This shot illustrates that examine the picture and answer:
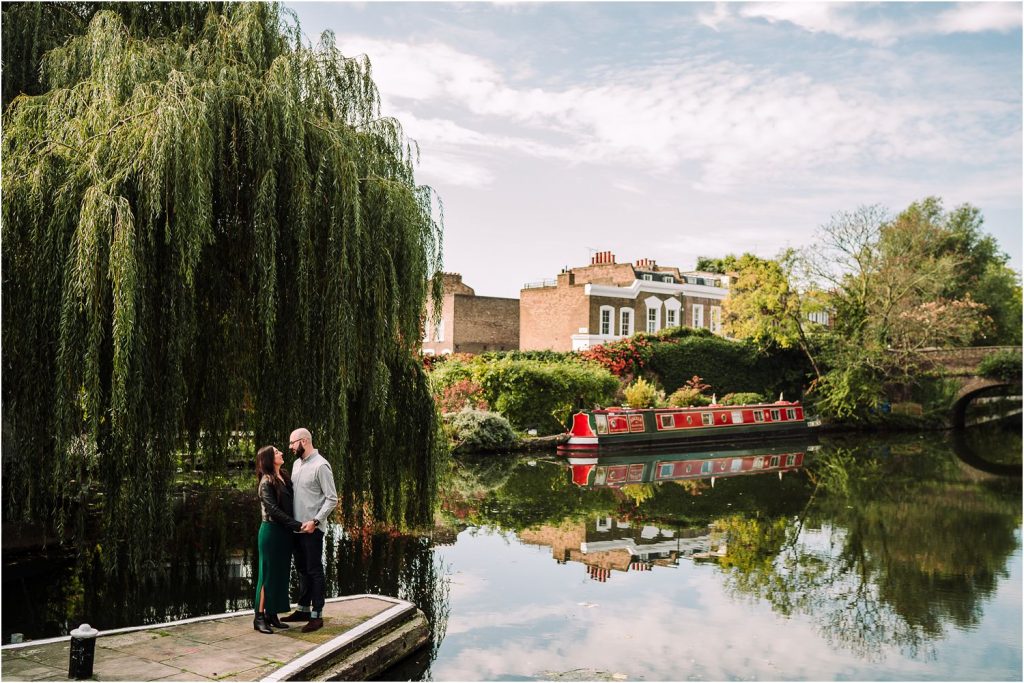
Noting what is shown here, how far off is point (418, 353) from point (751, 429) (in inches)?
737

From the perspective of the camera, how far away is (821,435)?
96.2 feet

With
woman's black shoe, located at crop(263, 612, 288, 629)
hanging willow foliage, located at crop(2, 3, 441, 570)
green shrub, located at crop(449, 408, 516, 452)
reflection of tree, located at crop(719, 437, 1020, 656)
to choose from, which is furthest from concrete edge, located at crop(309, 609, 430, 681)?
green shrub, located at crop(449, 408, 516, 452)

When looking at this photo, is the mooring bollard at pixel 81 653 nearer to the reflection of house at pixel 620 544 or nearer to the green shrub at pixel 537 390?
the reflection of house at pixel 620 544

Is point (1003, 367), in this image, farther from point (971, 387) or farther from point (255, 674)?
point (255, 674)

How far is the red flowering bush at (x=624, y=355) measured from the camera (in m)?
27.8

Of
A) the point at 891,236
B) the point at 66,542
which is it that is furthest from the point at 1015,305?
the point at 66,542

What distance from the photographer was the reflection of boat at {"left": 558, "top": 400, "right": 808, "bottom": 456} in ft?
69.6

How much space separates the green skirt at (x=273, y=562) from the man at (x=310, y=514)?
0.36 ft

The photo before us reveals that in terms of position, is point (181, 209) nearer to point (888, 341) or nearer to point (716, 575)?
point (716, 575)

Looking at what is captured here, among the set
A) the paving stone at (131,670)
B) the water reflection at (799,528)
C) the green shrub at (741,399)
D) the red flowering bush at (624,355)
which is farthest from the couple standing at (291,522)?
the green shrub at (741,399)

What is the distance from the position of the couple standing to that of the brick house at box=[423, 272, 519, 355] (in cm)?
2990

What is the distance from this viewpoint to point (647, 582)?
29.2ft

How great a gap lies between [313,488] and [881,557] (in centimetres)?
754

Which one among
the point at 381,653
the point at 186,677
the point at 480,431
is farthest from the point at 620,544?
the point at 480,431
